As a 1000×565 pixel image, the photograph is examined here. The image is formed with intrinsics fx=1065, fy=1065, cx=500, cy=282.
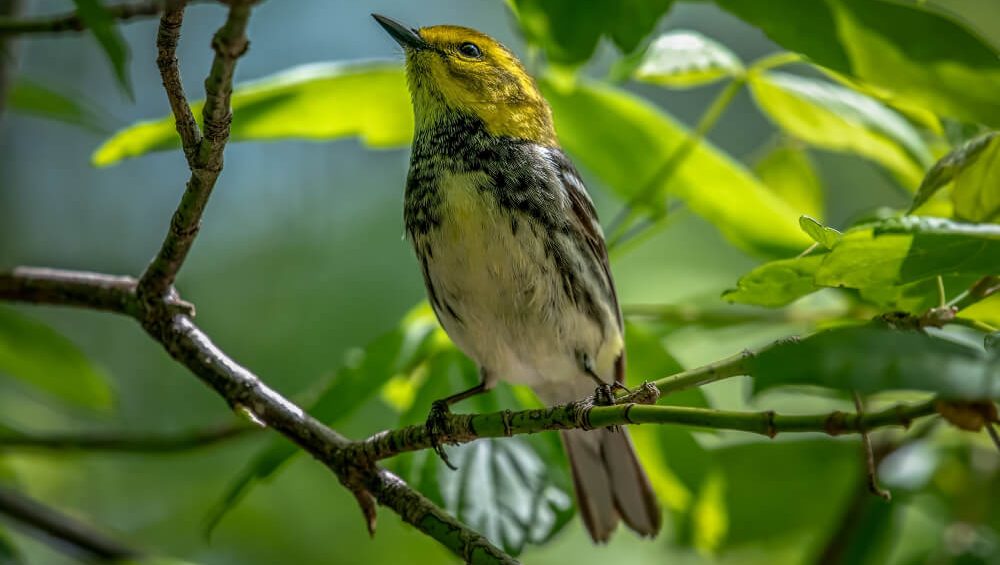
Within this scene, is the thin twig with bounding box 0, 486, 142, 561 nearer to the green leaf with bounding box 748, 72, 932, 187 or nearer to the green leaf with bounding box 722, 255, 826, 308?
the green leaf with bounding box 722, 255, 826, 308

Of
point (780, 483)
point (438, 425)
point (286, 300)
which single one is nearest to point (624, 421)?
point (438, 425)

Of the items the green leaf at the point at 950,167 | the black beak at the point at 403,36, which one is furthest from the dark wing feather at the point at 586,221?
the green leaf at the point at 950,167

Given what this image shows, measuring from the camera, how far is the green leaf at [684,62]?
223 cm

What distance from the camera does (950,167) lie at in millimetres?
1675

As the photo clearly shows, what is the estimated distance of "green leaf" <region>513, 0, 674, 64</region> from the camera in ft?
5.56

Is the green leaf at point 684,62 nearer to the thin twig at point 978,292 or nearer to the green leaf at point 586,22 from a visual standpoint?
the green leaf at point 586,22

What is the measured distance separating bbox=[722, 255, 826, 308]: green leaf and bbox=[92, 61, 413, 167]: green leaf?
1.21 meters

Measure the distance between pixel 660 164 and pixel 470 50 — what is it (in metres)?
0.85

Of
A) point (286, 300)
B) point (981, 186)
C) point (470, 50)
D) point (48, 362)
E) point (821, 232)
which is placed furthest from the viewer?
point (286, 300)

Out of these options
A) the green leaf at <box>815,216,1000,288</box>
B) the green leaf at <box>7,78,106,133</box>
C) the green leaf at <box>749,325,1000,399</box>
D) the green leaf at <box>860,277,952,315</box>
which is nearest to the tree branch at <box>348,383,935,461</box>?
the green leaf at <box>749,325,1000,399</box>

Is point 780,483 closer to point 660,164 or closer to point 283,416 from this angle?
point 660,164

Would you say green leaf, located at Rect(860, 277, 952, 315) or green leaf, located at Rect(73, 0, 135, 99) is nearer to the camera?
green leaf, located at Rect(73, 0, 135, 99)

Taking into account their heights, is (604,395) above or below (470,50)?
below

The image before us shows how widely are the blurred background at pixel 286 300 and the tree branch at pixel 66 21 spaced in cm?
36
